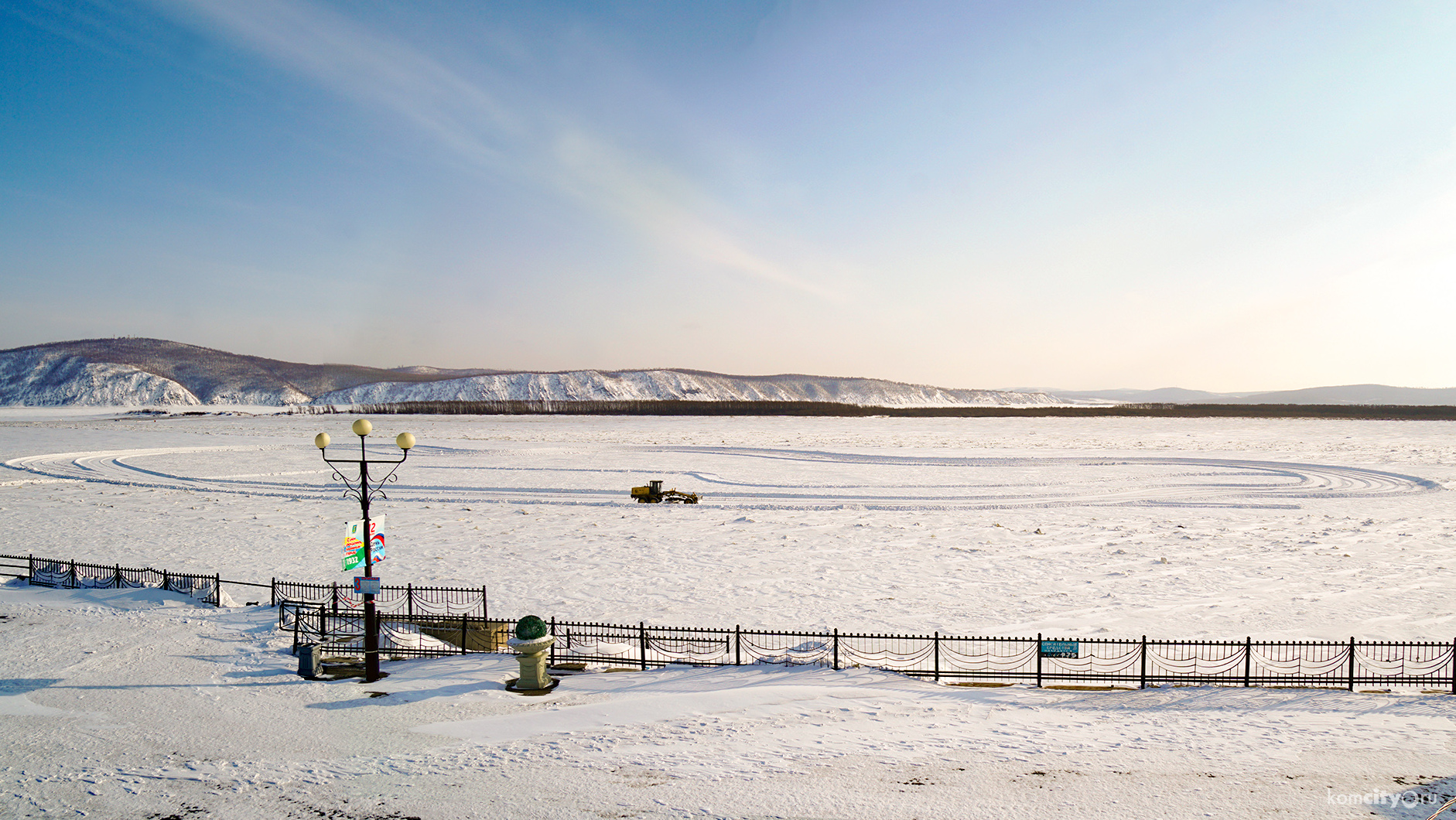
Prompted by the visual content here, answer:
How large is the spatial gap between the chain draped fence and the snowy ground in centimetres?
75

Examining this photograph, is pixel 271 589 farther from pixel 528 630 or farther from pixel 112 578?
pixel 528 630

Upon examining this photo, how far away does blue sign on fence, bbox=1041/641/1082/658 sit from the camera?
1289 cm

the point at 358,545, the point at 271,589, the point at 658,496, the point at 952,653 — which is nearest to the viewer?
the point at 358,545

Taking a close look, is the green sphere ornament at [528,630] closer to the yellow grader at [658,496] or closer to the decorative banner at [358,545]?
the decorative banner at [358,545]

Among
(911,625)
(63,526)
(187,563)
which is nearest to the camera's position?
(911,625)

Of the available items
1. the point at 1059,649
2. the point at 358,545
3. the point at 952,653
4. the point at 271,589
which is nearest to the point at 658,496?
the point at 271,589

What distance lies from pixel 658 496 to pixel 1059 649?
944 inches

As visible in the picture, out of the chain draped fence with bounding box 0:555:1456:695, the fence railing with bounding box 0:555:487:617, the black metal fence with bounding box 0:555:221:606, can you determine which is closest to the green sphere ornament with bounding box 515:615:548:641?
the chain draped fence with bounding box 0:555:1456:695

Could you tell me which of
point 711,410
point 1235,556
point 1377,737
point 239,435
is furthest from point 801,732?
point 711,410

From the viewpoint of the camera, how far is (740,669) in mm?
13789

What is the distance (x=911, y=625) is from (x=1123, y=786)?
25.4 feet

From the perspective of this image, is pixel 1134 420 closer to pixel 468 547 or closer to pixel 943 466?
pixel 943 466

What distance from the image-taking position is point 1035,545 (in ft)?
83.8

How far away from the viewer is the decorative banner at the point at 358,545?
42.7 feet
